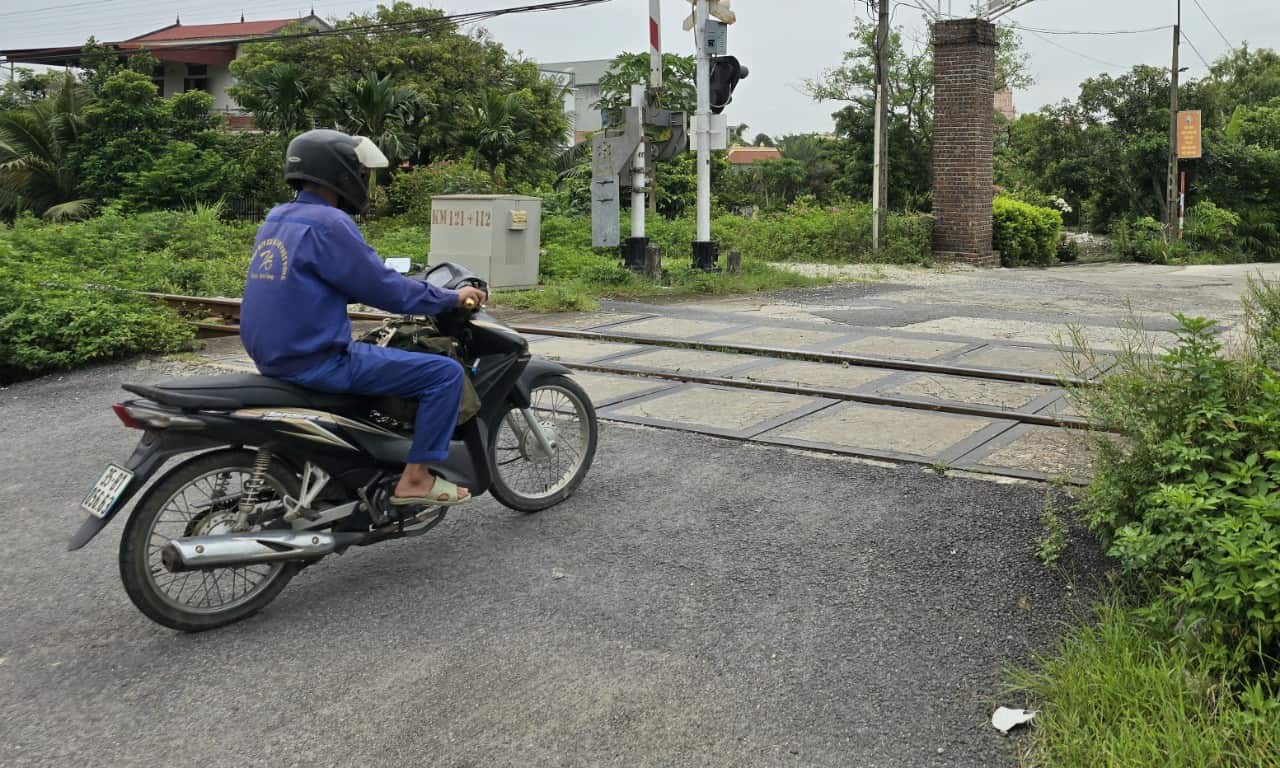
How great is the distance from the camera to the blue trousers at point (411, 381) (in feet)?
13.3

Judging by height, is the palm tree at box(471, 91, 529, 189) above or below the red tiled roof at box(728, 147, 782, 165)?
below

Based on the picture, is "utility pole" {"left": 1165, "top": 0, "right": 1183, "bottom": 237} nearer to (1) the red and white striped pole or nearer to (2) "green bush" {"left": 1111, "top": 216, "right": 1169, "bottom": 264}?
(2) "green bush" {"left": 1111, "top": 216, "right": 1169, "bottom": 264}

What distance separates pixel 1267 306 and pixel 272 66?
32.4 metres

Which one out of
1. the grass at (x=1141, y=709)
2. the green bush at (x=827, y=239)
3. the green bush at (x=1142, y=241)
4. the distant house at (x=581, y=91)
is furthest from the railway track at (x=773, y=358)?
the distant house at (x=581, y=91)

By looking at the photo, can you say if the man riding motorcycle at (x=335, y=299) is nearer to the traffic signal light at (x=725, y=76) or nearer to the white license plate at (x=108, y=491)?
the white license plate at (x=108, y=491)

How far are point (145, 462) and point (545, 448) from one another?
1888 millimetres

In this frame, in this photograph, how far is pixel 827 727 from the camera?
Answer: 122 inches

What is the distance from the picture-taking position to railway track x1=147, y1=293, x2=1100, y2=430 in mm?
6910

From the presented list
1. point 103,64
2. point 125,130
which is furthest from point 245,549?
point 103,64

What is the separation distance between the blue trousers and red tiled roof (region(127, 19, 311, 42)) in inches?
1863

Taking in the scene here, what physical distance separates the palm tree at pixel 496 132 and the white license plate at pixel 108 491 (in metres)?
30.0

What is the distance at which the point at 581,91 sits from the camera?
65.2 m

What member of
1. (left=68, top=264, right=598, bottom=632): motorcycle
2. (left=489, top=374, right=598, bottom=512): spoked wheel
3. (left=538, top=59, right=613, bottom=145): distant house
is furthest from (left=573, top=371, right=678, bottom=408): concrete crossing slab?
(left=538, top=59, right=613, bottom=145): distant house

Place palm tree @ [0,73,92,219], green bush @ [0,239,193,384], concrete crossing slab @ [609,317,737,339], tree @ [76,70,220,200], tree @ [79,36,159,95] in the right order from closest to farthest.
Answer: green bush @ [0,239,193,384]
concrete crossing slab @ [609,317,737,339]
tree @ [76,70,220,200]
palm tree @ [0,73,92,219]
tree @ [79,36,159,95]
